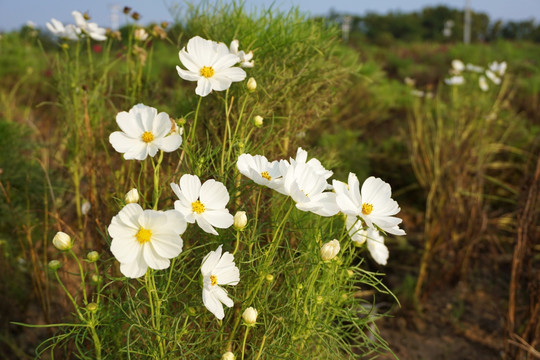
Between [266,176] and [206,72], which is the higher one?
[206,72]

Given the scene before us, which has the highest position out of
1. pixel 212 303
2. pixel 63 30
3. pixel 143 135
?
pixel 143 135

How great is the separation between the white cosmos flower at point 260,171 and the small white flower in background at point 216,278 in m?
0.16

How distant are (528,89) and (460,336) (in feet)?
11.1

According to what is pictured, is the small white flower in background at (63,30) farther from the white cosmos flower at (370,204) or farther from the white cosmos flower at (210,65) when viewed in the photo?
the white cosmos flower at (370,204)

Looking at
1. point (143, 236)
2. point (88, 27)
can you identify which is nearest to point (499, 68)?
point (88, 27)

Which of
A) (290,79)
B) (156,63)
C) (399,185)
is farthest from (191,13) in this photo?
(156,63)

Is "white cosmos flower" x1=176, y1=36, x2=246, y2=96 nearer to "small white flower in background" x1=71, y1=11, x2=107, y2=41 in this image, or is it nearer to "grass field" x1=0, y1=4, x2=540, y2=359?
"grass field" x1=0, y1=4, x2=540, y2=359

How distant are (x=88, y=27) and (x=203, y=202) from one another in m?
1.30

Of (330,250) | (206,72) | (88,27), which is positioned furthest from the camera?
(88,27)

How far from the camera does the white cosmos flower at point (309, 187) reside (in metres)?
1.01

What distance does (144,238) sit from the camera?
917mm

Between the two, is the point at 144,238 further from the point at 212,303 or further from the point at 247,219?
the point at 247,219

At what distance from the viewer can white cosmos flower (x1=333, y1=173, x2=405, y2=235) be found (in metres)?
1.05

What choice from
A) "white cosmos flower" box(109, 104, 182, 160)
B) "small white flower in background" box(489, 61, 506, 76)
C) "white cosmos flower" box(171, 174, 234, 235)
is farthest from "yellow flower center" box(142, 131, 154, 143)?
"small white flower in background" box(489, 61, 506, 76)
